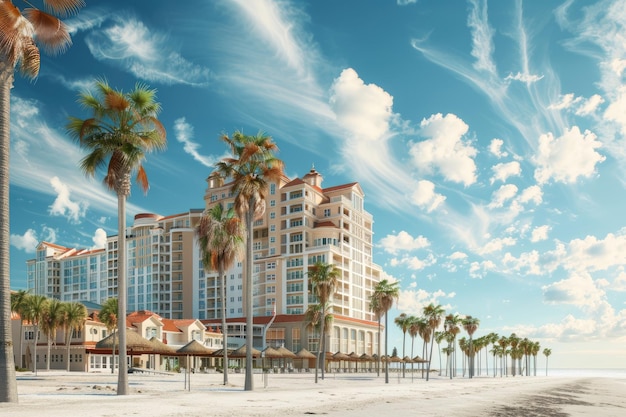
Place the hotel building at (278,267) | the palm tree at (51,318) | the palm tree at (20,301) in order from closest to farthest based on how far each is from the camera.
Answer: the palm tree at (51,318), the palm tree at (20,301), the hotel building at (278,267)

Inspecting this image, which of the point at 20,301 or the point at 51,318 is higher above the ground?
the point at 20,301

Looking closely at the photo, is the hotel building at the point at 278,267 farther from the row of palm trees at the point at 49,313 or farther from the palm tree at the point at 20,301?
the palm tree at the point at 20,301

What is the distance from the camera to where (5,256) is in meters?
23.4

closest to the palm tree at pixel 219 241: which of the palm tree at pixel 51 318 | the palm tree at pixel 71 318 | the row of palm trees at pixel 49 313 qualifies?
the palm tree at pixel 71 318

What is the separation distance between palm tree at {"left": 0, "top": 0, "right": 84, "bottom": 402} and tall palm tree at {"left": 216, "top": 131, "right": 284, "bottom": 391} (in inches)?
581

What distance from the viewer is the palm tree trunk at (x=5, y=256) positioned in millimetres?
22656

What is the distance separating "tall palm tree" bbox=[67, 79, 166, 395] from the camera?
29672 mm

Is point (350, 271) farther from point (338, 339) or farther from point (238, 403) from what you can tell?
point (238, 403)

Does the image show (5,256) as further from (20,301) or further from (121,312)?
(20,301)

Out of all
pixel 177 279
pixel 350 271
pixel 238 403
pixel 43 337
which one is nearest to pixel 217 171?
pixel 238 403

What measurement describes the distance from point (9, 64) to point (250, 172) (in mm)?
17005

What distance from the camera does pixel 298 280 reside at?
128 m

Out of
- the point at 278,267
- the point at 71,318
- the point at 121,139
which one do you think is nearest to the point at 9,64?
the point at 121,139

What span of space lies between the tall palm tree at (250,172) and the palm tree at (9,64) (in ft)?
48.4
